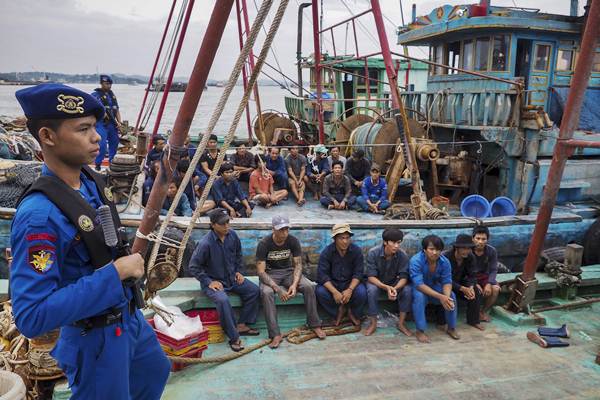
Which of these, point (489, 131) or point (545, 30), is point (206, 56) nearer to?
point (489, 131)

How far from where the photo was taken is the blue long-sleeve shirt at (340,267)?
5031 mm

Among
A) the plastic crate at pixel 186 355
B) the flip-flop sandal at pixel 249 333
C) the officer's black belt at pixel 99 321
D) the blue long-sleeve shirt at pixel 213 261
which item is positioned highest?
the officer's black belt at pixel 99 321

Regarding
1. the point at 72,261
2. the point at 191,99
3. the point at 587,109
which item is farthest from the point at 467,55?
the point at 72,261

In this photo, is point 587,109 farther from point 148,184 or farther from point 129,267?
point 129,267

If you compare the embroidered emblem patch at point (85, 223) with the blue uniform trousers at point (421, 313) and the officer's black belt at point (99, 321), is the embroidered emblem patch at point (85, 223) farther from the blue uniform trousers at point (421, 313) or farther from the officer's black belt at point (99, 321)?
the blue uniform trousers at point (421, 313)

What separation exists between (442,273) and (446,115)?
6.44 m

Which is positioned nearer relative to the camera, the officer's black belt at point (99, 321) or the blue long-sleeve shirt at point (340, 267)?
the officer's black belt at point (99, 321)

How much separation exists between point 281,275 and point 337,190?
12.3ft

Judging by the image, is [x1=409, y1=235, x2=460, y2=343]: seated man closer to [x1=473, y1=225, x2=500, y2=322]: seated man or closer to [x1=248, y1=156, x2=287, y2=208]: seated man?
[x1=473, y1=225, x2=500, y2=322]: seated man

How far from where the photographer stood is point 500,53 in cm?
987

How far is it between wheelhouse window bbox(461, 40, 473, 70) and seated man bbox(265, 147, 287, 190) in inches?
186

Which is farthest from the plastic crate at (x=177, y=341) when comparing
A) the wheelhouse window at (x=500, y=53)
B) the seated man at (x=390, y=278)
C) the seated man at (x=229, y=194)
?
the wheelhouse window at (x=500, y=53)

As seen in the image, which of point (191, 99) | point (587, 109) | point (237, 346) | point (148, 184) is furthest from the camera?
point (587, 109)

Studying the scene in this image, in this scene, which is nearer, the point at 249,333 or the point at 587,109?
the point at 249,333
